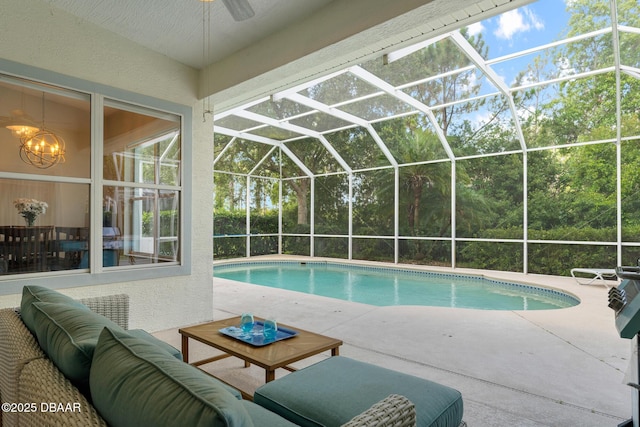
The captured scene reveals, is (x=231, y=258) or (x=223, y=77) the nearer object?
(x=223, y=77)

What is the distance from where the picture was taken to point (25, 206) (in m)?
3.30

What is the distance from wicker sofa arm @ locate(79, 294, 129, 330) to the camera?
8.29 feet

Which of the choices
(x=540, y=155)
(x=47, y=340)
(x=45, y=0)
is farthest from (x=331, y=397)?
(x=540, y=155)

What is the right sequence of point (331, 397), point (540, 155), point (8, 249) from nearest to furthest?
point (331, 397)
point (8, 249)
point (540, 155)

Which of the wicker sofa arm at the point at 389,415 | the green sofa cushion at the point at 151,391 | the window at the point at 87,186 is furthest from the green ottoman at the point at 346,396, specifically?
the window at the point at 87,186

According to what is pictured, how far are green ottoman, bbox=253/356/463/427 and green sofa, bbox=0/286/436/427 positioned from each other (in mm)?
77

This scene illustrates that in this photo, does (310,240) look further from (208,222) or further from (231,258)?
(208,222)

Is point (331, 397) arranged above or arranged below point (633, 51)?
below

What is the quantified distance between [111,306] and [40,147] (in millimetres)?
1847

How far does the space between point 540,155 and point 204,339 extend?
925cm

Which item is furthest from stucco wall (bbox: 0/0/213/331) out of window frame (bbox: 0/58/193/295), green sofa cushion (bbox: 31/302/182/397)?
green sofa cushion (bbox: 31/302/182/397)

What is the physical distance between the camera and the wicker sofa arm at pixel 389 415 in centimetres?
108

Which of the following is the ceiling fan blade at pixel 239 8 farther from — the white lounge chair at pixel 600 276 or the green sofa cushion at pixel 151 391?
the white lounge chair at pixel 600 276

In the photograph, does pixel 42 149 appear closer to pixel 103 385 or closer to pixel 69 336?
pixel 69 336
